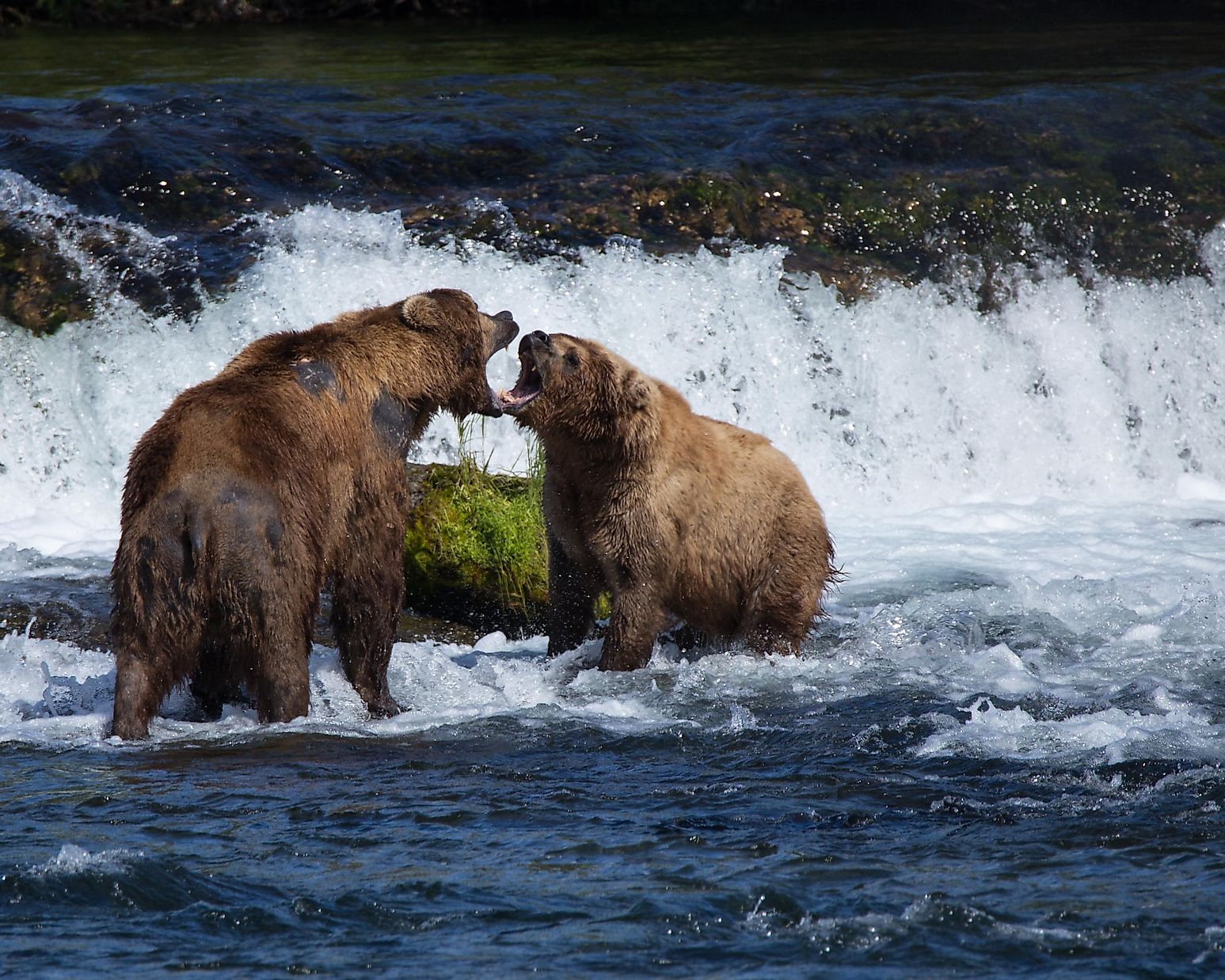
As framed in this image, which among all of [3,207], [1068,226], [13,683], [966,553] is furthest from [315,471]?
[1068,226]

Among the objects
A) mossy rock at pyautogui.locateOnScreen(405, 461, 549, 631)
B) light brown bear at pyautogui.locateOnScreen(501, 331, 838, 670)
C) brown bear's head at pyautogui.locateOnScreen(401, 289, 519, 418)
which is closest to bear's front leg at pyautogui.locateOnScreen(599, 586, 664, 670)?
light brown bear at pyautogui.locateOnScreen(501, 331, 838, 670)

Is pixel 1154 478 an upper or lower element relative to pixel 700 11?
lower

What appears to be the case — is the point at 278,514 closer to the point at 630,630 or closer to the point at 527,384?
the point at 527,384

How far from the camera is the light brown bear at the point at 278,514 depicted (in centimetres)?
617

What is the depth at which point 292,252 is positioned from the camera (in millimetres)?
12961

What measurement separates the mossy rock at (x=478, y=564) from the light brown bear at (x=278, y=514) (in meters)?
2.17

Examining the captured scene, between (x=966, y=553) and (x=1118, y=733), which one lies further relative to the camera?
(x=966, y=553)

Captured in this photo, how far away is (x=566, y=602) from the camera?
8383 mm

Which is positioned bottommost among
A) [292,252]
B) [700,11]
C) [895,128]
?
[292,252]

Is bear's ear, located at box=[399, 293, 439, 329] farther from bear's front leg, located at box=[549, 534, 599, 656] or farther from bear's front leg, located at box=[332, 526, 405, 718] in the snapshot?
bear's front leg, located at box=[549, 534, 599, 656]

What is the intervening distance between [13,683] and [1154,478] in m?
9.35

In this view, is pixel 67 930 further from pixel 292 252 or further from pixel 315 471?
pixel 292 252

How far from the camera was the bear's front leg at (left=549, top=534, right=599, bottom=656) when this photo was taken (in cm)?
836

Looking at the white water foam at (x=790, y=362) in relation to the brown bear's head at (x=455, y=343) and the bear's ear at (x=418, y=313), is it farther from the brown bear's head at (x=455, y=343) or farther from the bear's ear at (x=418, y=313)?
the bear's ear at (x=418, y=313)
